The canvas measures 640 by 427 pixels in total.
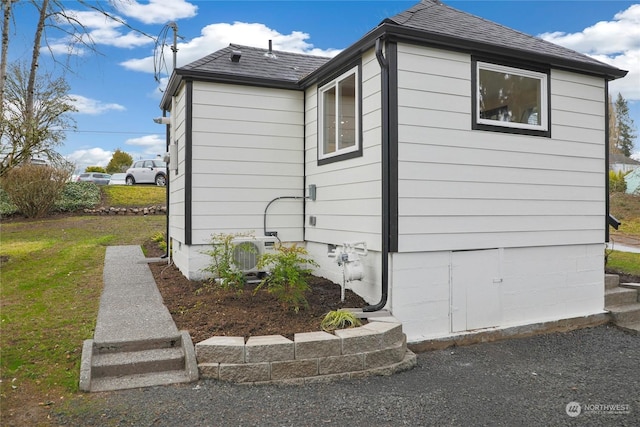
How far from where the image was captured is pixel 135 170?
811 inches

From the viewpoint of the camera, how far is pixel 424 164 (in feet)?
16.0

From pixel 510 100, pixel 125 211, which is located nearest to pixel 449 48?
pixel 510 100

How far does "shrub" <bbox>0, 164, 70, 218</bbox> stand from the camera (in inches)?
549

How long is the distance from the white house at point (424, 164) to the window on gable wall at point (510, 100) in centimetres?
2

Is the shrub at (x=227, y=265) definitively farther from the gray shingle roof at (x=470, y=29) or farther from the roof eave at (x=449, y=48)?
the gray shingle roof at (x=470, y=29)

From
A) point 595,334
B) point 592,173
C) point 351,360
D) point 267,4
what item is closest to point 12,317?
point 351,360

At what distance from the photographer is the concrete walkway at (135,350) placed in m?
3.62

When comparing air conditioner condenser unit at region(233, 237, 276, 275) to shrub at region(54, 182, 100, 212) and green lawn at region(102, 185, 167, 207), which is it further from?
shrub at region(54, 182, 100, 212)

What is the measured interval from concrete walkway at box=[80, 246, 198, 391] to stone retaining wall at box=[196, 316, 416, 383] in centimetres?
24

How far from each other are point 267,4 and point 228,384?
601 cm

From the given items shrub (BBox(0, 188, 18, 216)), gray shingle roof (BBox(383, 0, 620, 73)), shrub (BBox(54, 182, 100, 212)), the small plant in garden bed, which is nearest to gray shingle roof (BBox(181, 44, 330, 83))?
gray shingle roof (BBox(383, 0, 620, 73))

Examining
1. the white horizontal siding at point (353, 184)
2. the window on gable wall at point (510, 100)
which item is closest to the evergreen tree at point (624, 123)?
the window on gable wall at point (510, 100)

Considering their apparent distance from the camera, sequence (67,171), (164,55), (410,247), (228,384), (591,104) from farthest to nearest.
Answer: (67,171)
(164,55)
(591,104)
(410,247)
(228,384)

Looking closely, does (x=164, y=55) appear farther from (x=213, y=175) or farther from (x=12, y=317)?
(x=12, y=317)
